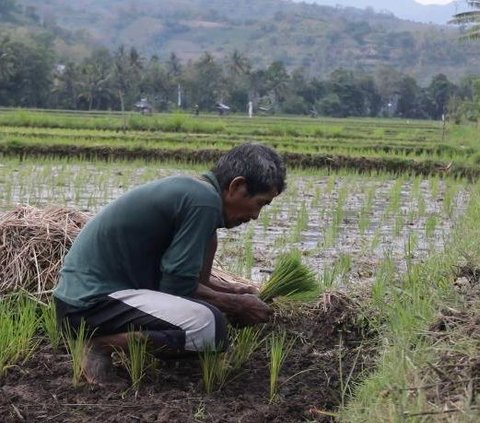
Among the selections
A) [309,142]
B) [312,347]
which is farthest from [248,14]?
[312,347]

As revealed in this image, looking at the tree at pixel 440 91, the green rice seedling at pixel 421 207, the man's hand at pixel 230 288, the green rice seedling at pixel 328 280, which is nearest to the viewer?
the man's hand at pixel 230 288

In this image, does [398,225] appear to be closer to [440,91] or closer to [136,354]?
[136,354]

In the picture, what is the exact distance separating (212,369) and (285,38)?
114 metres

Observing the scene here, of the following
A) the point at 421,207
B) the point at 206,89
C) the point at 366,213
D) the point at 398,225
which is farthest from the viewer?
the point at 206,89

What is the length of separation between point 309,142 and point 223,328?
1364 centimetres

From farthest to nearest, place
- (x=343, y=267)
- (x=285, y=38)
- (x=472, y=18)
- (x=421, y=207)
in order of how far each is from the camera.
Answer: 1. (x=285, y=38)
2. (x=472, y=18)
3. (x=421, y=207)
4. (x=343, y=267)

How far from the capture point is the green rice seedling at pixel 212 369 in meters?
2.90

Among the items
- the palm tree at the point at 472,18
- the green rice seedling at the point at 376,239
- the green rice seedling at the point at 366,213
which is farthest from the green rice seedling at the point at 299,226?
the palm tree at the point at 472,18

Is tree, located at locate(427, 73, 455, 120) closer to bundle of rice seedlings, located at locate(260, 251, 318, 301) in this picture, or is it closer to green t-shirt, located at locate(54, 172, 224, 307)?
bundle of rice seedlings, located at locate(260, 251, 318, 301)

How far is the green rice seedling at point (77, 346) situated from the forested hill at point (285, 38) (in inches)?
3278

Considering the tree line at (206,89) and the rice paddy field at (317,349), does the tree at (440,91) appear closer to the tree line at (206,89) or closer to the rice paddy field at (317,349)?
the tree line at (206,89)

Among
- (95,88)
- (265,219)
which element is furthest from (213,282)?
(95,88)

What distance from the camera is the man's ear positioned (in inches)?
112

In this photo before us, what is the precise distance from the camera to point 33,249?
370 centimetres
